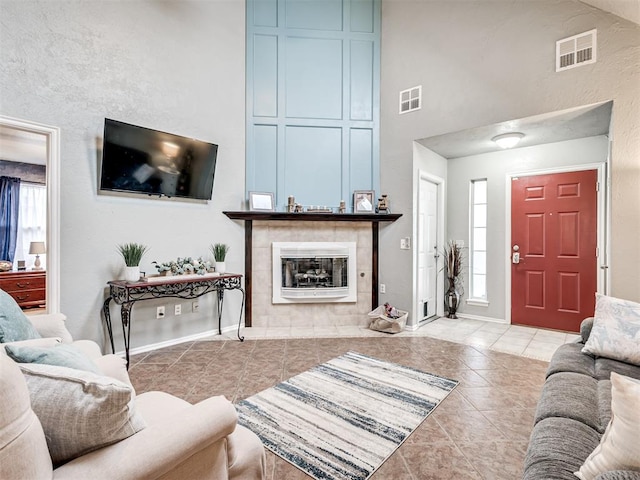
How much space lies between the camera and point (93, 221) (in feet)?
9.79

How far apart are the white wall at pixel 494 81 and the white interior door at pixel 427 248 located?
0.31m

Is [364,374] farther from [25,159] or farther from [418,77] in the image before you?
[25,159]

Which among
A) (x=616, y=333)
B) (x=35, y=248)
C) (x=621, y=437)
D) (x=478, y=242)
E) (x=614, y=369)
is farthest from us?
(x=35, y=248)

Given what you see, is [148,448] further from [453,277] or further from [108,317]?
[453,277]

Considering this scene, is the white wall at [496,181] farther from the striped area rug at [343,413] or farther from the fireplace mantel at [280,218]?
the striped area rug at [343,413]

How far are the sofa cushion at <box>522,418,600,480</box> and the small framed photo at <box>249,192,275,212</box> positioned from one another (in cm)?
342

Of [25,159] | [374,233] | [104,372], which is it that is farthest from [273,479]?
[25,159]

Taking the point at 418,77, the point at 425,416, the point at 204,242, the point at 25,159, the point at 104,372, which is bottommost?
the point at 425,416

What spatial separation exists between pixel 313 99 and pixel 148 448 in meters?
4.23

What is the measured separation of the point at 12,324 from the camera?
1644mm

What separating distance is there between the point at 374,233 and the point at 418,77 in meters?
2.05

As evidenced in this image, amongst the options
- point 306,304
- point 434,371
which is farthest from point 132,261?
point 434,371

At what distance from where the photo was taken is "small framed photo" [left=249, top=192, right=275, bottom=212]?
4.07 meters

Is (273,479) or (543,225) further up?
(543,225)
